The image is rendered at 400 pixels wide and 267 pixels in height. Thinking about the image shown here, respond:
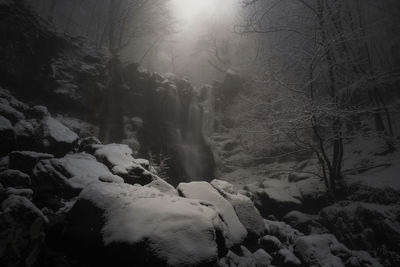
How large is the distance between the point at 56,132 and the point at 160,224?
4.81m

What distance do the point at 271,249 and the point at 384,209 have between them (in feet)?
12.1

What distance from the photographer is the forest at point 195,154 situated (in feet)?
12.6

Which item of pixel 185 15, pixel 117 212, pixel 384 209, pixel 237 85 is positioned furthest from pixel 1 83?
pixel 185 15

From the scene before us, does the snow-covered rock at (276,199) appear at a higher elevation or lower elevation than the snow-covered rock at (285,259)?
higher

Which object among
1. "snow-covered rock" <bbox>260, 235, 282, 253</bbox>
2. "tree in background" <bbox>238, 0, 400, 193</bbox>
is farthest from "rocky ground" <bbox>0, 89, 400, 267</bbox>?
"tree in background" <bbox>238, 0, 400, 193</bbox>

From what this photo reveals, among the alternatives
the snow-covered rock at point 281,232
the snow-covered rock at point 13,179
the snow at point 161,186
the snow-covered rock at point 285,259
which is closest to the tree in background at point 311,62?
the snow-covered rock at point 281,232

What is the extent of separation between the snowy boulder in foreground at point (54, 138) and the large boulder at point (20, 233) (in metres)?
3.44

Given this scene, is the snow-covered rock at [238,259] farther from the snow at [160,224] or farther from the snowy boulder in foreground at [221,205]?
the snow at [160,224]

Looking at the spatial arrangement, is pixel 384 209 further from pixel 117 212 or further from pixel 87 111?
pixel 87 111

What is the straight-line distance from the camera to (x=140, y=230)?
140 inches

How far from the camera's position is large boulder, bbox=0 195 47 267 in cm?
317

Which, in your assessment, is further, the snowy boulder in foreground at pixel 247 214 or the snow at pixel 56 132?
the snow at pixel 56 132

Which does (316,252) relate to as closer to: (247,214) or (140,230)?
(247,214)

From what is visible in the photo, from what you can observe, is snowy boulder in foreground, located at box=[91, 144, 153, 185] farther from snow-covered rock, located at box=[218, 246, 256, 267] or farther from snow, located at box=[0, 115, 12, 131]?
snow-covered rock, located at box=[218, 246, 256, 267]
